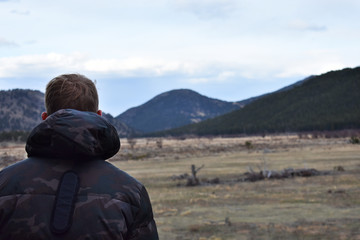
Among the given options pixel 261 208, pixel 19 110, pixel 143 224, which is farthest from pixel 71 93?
pixel 19 110

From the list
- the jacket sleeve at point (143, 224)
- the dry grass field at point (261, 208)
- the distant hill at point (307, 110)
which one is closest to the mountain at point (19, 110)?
the distant hill at point (307, 110)

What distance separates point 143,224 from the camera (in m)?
2.33

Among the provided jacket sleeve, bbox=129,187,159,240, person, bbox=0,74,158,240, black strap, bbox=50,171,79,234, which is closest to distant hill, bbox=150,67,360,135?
jacket sleeve, bbox=129,187,159,240

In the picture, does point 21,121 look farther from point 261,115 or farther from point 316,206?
point 316,206

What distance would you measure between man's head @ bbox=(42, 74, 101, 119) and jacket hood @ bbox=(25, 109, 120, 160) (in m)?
0.14

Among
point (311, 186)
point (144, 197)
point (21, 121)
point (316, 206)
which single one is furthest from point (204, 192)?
point (21, 121)

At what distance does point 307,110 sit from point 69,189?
144124 mm

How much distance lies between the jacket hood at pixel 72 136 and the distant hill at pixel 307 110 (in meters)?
120

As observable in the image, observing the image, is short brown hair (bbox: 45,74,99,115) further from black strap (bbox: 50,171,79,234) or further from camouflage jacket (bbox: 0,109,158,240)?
black strap (bbox: 50,171,79,234)

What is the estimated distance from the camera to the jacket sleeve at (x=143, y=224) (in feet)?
7.52

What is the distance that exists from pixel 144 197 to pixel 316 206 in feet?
51.3

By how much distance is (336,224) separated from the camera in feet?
46.2

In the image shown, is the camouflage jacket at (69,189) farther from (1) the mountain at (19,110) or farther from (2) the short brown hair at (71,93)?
(1) the mountain at (19,110)

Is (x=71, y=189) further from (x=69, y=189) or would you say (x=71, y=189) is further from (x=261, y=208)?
(x=261, y=208)
